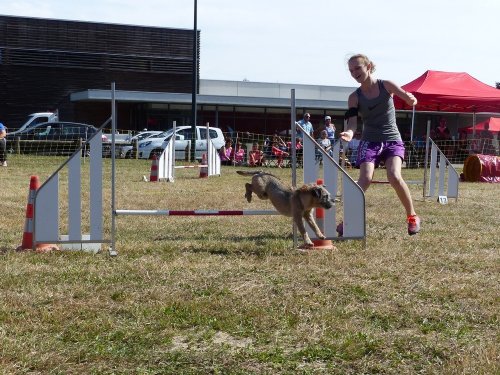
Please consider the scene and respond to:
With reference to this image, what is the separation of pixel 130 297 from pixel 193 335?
0.85 m

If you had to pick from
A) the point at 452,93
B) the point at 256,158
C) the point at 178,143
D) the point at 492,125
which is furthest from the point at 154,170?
the point at 492,125

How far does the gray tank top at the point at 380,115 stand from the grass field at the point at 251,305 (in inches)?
36.5

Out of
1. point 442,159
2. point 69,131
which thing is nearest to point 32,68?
point 69,131

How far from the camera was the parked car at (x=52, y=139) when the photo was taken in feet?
78.0

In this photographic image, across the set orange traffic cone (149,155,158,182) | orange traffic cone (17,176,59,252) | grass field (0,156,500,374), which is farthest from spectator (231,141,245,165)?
orange traffic cone (17,176,59,252)

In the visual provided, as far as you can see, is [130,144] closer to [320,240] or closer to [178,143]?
[178,143]

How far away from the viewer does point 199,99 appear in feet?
110

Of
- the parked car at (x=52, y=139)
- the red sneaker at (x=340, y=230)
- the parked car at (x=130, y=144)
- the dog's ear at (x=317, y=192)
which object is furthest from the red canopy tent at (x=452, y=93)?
the dog's ear at (x=317, y=192)

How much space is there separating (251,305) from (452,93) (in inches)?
703

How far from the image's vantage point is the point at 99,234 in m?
6.12

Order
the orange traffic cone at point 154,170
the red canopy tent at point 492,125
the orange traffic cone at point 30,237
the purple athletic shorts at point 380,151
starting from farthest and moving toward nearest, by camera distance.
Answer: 1. the red canopy tent at point 492,125
2. the orange traffic cone at point 154,170
3. the purple athletic shorts at point 380,151
4. the orange traffic cone at point 30,237

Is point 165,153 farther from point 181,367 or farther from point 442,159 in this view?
point 181,367

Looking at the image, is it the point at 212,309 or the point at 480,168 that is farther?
the point at 480,168

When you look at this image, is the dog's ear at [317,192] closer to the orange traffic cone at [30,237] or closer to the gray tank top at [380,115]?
the gray tank top at [380,115]
